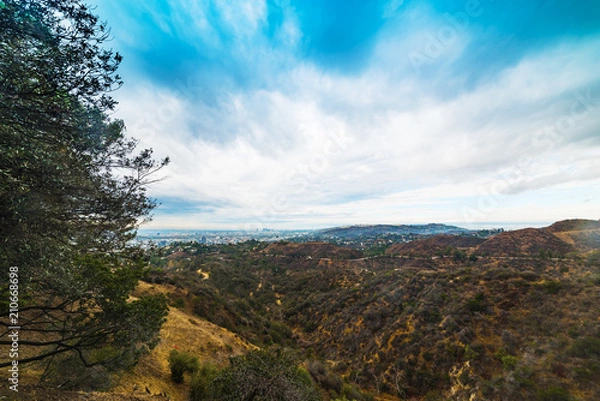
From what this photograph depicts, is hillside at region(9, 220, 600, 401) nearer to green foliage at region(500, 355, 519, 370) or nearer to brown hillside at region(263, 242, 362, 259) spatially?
green foliage at region(500, 355, 519, 370)

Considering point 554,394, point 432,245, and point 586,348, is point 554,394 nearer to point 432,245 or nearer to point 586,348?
point 586,348

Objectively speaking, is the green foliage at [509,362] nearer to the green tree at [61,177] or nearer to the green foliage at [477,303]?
the green foliage at [477,303]

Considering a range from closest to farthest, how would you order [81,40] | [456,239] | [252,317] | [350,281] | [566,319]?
1. [81,40]
2. [566,319]
3. [252,317]
4. [350,281]
5. [456,239]

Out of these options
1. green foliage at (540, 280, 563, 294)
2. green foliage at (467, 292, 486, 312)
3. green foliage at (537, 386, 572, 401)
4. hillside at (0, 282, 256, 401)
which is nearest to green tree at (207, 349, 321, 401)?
hillside at (0, 282, 256, 401)

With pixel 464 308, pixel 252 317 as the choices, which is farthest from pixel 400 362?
pixel 252 317

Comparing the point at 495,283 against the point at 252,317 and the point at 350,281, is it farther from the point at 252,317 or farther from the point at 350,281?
the point at 252,317

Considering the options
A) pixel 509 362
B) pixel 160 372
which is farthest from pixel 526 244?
pixel 160 372
